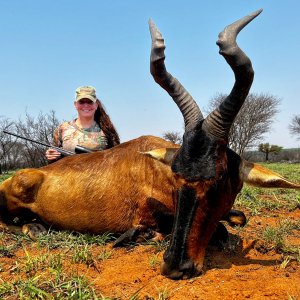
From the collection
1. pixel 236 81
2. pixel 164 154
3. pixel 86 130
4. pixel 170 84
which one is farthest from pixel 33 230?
pixel 236 81

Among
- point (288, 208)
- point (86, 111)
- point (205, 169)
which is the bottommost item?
point (288, 208)

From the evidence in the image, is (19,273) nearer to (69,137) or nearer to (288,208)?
(69,137)

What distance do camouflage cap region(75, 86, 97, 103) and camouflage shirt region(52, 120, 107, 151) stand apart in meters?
0.56

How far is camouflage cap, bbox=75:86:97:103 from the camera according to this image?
7.16 metres

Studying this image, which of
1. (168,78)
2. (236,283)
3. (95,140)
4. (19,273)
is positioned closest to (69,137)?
(95,140)

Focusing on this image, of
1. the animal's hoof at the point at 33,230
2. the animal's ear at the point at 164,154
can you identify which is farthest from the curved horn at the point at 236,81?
the animal's hoof at the point at 33,230

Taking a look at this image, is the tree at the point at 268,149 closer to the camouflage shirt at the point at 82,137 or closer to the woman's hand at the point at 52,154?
the camouflage shirt at the point at 82,137

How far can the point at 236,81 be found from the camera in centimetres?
387

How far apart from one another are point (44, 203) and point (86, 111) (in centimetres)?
231

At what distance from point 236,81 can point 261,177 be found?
41.1 inches

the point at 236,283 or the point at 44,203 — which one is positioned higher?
the point at 44,203

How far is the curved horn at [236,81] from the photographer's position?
3.80 meters

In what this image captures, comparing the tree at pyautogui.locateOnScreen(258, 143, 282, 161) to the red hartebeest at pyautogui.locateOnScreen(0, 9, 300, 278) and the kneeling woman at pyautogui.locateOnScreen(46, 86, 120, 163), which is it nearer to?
the kneeling woman at pyautogui.locateOnScreen(46, 86, 120, 163)

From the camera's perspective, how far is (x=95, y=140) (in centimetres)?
725
